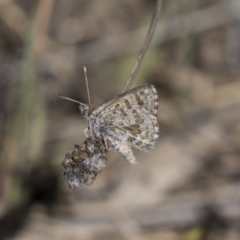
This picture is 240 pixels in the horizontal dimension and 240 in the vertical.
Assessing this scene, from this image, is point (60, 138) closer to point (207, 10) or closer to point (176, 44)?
point (176, 44)

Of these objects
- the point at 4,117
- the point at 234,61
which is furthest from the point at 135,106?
the point at 234,61

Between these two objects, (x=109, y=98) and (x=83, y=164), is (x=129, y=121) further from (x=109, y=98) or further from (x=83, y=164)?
(x=109, y=98)

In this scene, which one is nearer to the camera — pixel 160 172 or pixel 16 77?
pixel 160 172

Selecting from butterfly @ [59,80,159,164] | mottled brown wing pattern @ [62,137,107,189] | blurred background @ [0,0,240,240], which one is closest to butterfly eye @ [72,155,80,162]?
mottled brown wing pattern @ [62,137,107,189]

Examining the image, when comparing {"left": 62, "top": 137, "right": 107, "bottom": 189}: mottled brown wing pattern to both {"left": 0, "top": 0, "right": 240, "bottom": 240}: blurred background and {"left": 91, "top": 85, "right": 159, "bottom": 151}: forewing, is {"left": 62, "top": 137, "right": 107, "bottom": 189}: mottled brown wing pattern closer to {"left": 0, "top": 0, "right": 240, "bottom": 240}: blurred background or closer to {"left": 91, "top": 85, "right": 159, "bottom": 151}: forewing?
{"left": 91, "top": 85, "right": 159, "bottom": 151}: forewing

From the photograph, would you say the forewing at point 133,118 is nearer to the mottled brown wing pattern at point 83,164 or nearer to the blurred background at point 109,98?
the mottled brown wing pattern at point 83,164

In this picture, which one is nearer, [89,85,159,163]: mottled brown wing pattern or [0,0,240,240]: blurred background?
[89,85,159,163]: mottled brown wing pattern
